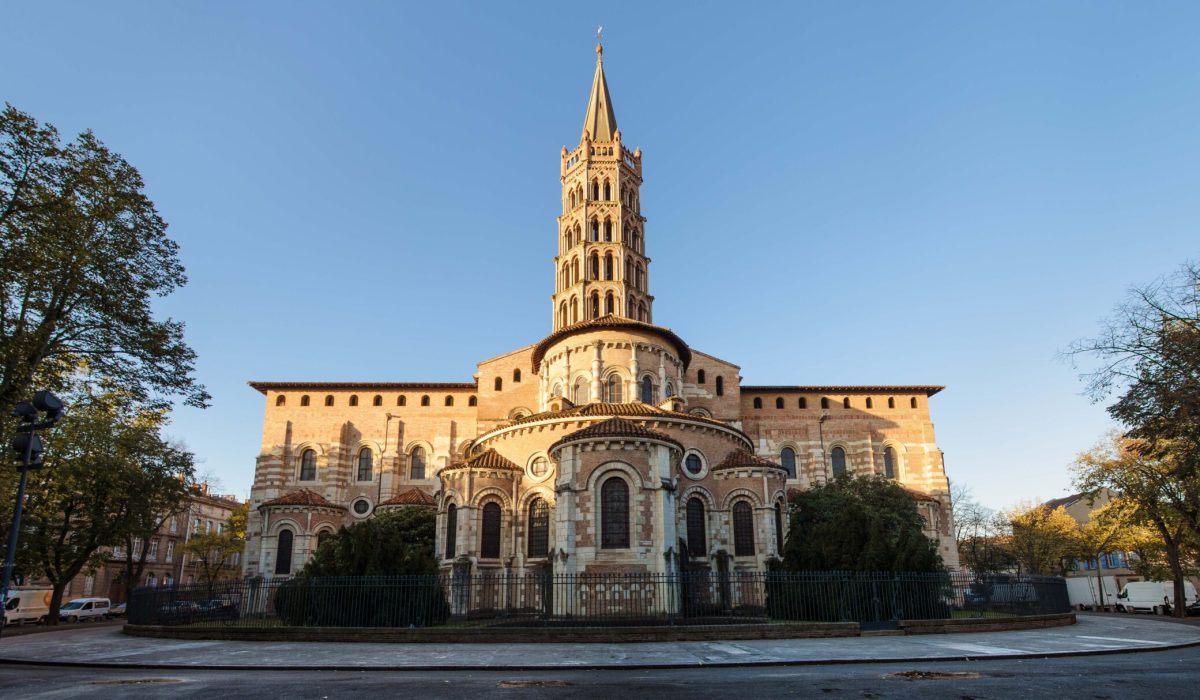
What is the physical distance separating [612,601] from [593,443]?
556 cm

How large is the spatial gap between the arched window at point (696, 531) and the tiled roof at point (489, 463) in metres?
7.37

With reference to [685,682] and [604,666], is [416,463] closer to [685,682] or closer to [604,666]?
[604,666]

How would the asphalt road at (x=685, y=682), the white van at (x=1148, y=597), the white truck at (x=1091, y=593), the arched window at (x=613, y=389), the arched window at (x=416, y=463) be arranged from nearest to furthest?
the asphalt road at (x=685, y=682) < the arched window at (x=613, y=389) < the white van at (x=1148, y=597) < the white truck at (x=1091, y=593) < the arched window at (x=416, y=463)

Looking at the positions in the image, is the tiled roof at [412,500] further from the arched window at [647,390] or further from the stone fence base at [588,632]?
the stone fence base at [588,632]

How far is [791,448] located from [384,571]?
107 feet

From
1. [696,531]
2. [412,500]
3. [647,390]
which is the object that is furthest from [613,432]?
[412,500]

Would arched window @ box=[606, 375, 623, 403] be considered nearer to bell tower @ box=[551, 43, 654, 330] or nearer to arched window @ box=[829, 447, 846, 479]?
bell tower @ box=[551, 43, 654, 330]

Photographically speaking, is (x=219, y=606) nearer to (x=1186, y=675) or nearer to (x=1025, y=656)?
(x=1025, y=656)

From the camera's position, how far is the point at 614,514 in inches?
1020

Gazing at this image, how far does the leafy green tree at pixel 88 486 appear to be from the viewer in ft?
103

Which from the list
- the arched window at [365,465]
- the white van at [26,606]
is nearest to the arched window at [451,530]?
the arched window at [365,465]

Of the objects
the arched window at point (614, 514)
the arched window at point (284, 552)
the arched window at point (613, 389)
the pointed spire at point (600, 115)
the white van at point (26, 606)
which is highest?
the pointed spire at point (600, 115)

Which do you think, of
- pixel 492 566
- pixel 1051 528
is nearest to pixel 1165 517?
pixel 1051 528

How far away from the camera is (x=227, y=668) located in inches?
585
